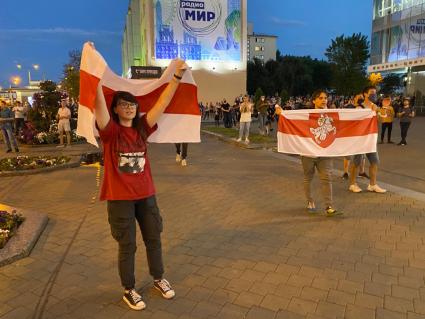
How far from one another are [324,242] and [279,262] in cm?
84

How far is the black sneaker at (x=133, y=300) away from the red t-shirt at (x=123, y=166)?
0.87m

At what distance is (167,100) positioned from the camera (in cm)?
347

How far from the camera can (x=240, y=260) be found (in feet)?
14.3

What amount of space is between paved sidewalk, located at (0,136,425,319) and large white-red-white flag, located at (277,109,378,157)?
927mm

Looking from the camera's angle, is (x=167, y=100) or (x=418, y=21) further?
(x=418, y=21)

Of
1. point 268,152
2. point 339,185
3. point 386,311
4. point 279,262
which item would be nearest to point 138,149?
point 279,262

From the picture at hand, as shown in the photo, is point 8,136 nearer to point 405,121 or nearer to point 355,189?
point 355,189

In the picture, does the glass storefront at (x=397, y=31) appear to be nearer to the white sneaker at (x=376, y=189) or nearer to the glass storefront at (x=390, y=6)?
the glass storefront at (x=390, y=6)

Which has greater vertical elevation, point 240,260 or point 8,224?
point 8,224

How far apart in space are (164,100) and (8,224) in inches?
122

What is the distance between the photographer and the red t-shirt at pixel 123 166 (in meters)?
3.24

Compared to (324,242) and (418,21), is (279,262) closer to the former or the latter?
(324,242)

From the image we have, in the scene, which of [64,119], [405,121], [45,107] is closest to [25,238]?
[64,119]

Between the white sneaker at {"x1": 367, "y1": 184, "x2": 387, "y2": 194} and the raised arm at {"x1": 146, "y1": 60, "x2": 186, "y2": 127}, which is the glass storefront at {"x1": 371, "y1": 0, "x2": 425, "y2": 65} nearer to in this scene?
the white sneaker at {"x1": 367, "y1": 184, "x2": 387, "y2": 194}
